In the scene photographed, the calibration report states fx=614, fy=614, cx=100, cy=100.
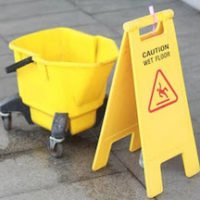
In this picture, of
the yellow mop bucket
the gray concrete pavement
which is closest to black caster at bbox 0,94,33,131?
the yellow mop bucket

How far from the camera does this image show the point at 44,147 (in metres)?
4.54

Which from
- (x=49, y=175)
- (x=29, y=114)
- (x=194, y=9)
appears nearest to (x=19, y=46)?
(x=29, y=114)

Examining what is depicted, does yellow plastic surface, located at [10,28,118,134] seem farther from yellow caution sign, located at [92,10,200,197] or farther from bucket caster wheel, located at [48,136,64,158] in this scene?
yellow caution sign, located at [92,10,200,197]

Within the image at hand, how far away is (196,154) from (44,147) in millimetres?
1127

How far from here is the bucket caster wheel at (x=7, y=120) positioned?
4719 mm

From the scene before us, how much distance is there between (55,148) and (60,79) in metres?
0.50

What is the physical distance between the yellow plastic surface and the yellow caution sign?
0.98 ft

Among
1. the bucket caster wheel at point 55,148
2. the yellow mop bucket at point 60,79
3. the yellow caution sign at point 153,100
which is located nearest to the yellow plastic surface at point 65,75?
the yellow mop bucket at point 60,79

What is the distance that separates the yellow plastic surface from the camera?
164 inches

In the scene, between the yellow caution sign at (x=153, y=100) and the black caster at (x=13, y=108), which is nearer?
the yellow caution sign at (x=153, y=100)

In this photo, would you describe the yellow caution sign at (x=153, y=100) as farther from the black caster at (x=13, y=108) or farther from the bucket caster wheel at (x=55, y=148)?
the black caster at (x=13, y=108)

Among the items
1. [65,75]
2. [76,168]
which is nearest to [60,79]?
[65,75]

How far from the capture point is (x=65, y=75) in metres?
4.16

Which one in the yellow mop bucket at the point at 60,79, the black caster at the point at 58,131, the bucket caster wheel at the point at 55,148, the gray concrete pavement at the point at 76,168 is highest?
the yellow mop bucket at the point at 60,79
